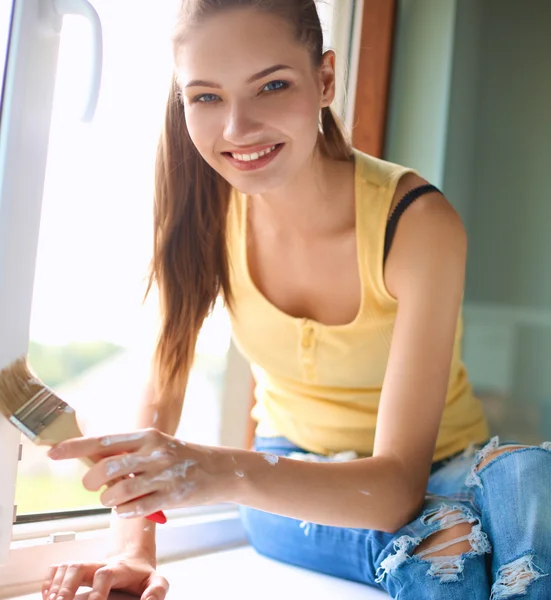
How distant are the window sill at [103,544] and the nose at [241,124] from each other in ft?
1.70

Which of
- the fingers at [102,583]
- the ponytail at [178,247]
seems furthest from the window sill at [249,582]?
the ponytail at [178,247]

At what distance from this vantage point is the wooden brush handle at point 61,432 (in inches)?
26.2

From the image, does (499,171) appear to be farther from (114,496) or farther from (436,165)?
(114,496)

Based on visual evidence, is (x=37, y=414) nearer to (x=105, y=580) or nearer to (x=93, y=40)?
(x=105, y=580)

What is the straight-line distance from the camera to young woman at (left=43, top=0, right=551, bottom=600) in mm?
778

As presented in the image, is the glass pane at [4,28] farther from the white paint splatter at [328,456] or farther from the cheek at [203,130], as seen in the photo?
the white paint splatter at [328,456]

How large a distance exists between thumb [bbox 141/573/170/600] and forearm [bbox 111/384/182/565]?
2.5 inches

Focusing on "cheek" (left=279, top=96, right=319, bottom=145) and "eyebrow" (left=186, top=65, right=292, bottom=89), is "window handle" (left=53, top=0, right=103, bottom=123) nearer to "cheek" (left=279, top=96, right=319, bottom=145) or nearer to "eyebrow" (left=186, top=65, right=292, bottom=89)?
"eyebrow" (left=186, top=65, right=292, bottom=89)

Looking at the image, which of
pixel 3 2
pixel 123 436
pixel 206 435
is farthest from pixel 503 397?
pixel 3 2

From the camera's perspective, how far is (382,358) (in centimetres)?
105

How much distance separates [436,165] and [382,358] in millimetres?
659

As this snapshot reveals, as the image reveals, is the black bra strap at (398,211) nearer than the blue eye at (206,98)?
No

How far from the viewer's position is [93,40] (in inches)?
34.9

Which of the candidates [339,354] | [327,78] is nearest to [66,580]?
[339,354]
